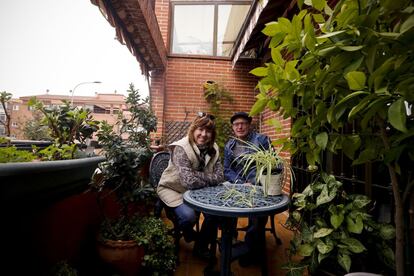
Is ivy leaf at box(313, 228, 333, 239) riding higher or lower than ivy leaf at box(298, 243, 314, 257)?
higher

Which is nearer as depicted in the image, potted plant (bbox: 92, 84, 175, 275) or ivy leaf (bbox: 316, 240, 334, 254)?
ivy leaf (bbox: 316, 240, 334, 254)

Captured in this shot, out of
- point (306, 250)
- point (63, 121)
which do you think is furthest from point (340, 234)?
point (63, 121)

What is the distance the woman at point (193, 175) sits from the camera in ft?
6.13

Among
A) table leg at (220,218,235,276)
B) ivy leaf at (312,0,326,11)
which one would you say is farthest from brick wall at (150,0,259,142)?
ivy leaf at (312,0,326,11)

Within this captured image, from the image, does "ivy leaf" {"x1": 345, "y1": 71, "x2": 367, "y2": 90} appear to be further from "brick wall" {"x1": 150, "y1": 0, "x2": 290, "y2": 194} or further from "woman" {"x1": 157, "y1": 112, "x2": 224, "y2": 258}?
"brick wall" {"x1": 150, "y1": 0, "x2": 290, "y2": 194}

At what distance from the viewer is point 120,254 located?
1496 mm

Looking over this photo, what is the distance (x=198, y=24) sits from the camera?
5.22 metres

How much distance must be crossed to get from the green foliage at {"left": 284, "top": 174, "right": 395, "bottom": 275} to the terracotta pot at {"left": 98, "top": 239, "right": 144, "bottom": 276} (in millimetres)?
996

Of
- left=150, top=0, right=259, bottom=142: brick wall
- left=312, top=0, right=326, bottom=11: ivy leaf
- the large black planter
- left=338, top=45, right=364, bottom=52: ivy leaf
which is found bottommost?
the large black planter

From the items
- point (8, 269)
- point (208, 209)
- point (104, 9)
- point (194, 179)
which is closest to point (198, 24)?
point (104, 9)

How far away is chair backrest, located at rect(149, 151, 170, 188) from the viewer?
227cm

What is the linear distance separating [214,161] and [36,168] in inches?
60.4

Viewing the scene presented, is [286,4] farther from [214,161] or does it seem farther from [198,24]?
[198,24]

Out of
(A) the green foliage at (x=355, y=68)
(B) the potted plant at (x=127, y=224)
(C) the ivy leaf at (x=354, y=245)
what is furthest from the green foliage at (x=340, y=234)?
(B) the potted plant at (x=127, y=224)
